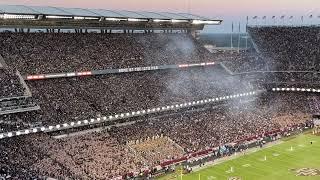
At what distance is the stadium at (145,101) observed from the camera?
49.2 meters

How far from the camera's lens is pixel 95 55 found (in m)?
67.4

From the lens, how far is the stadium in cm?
4919

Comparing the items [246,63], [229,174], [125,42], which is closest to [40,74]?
[125,42]

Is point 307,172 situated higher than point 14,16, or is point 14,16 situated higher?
point 14,16

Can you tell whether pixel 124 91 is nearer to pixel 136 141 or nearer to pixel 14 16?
pixel 136 141

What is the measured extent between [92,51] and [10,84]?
17.9 metres

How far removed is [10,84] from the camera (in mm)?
51938

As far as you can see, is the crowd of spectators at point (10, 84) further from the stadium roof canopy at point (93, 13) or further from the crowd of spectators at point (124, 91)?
the stadium roof canopy at point (93, 13)

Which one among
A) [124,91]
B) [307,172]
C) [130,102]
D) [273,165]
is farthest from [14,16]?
[307,172]

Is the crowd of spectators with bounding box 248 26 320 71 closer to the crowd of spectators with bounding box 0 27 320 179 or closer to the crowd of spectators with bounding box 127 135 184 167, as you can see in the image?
the crowd of spectators with bounding box 0 27 320 179

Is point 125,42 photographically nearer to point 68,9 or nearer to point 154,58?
point 154,58

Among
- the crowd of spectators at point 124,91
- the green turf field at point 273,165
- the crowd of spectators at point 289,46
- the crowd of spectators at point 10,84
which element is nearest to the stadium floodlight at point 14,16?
the crowd of spectators at point 10,84

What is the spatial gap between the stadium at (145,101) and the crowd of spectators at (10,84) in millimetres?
196

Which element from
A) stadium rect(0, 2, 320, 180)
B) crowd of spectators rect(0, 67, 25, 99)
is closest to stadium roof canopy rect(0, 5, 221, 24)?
stadium rect(0, 2, 320, 180)
